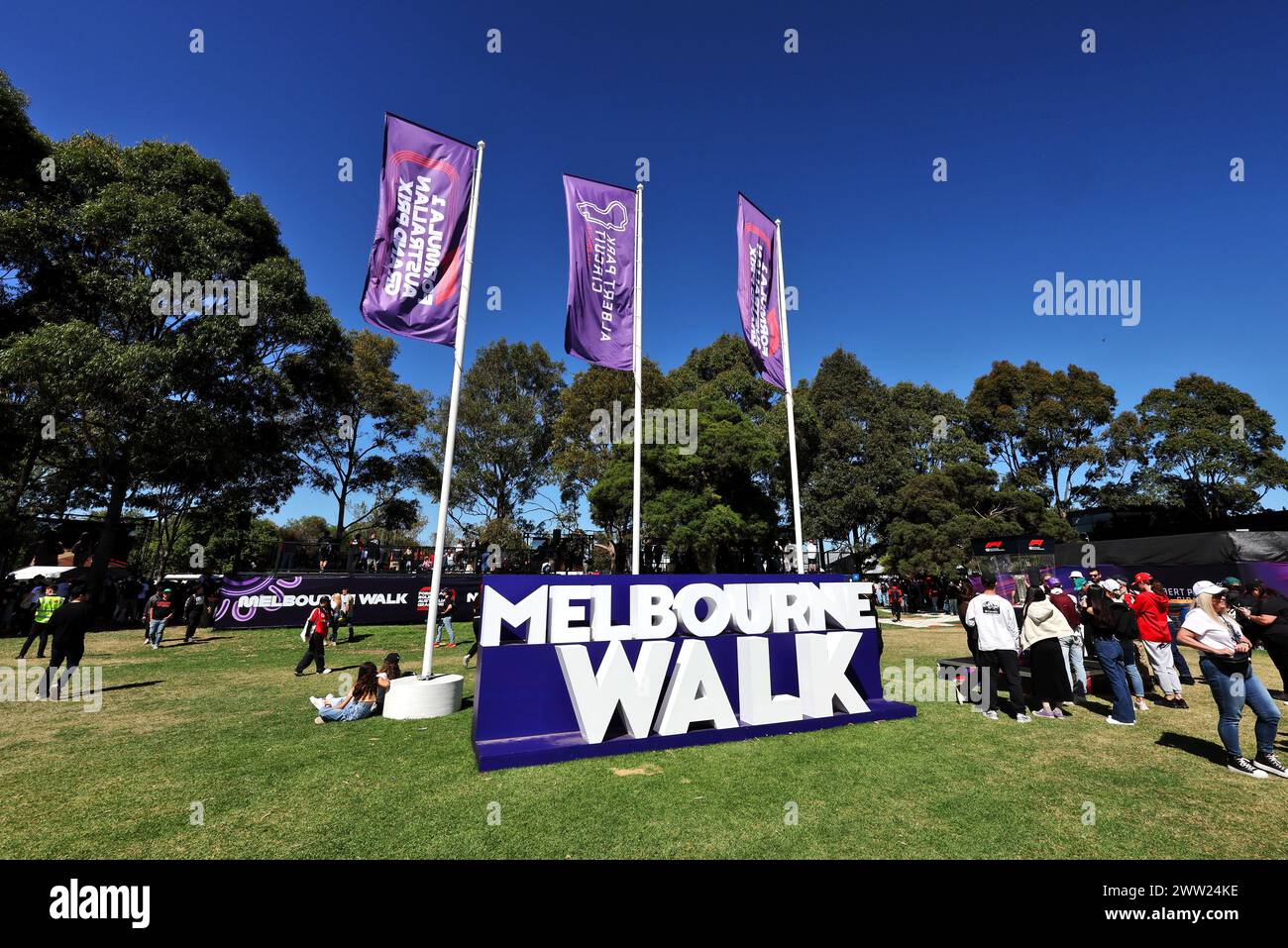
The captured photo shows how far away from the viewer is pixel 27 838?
13.3 feet

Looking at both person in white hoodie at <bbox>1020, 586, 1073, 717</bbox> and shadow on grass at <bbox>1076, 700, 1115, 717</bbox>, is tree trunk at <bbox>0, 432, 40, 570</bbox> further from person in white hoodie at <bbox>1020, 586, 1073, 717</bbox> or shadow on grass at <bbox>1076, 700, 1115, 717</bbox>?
shadow on grass at <bbox>1076, 700, 1115, 717</bbox>

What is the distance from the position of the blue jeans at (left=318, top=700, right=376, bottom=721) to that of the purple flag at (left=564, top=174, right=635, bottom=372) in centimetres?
651

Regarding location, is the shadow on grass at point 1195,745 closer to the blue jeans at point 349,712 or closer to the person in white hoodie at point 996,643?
the person in white hoodie at point 996,643

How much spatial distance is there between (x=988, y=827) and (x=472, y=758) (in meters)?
5.01

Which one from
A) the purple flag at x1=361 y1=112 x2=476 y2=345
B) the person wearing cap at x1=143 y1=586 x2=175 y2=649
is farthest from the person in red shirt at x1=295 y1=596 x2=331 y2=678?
the purple flag at x1=361 y1=112 x2=476 y2=345

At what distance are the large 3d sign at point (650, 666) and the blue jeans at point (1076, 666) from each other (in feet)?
11.8

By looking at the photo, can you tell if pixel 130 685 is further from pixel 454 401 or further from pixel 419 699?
pixel 454 401

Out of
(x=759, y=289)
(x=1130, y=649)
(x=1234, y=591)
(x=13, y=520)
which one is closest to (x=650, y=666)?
(x=1130, y=649)

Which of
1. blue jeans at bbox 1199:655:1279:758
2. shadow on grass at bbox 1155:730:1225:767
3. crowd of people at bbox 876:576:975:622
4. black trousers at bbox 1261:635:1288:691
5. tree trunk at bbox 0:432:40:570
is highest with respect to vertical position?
tree trunk at bbox 0:432:40:570

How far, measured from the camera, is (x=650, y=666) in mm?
6633

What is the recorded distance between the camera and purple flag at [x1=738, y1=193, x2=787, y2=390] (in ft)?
36.8

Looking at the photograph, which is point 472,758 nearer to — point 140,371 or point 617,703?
point 617,703

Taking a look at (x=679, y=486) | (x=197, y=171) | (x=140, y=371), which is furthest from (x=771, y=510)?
(x=197, y=171)

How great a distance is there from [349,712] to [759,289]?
35.4 ft
